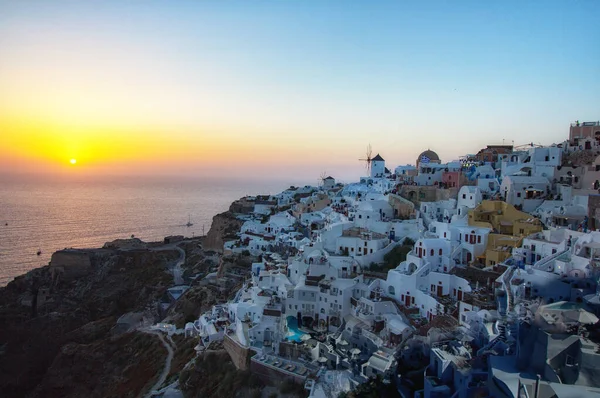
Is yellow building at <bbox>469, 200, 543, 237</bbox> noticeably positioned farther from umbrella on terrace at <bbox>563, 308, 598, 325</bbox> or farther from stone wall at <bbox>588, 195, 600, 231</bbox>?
umbrella on terrace at <bbox>563, 308, 598, 325</bbox>

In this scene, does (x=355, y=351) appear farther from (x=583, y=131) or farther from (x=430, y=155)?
(x=430, y=155)

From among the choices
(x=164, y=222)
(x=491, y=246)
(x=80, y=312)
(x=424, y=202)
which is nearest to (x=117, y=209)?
(x=164, y=222)

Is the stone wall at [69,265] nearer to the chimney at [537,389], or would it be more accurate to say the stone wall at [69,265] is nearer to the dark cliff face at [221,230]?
the dark cliff face at [221,230]

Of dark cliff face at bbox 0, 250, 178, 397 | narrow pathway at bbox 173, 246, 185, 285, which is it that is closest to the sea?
dark cliff face at bbox 0, 250, 178, 397

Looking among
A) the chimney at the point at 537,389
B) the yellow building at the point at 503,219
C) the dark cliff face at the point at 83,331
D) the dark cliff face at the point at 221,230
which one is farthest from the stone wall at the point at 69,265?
the chimney at the point at 537,389

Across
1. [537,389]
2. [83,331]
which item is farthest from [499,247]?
[83,331]

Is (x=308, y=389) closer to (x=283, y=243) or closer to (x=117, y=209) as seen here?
(x=283, y=243)
